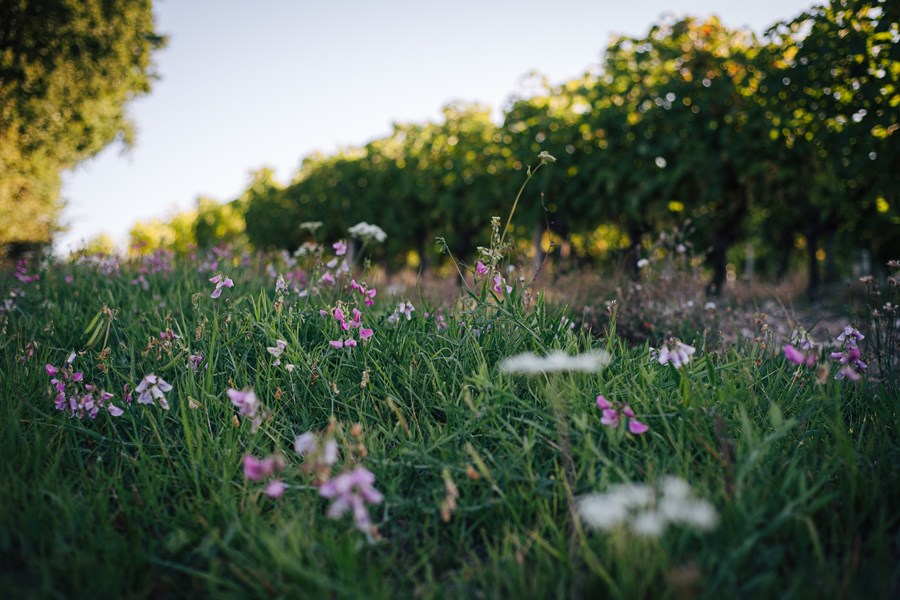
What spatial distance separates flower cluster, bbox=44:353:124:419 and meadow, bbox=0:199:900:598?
1 cm

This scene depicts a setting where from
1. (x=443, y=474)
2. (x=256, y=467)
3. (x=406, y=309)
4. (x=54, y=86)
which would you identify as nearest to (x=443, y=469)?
(x=443, y=474)

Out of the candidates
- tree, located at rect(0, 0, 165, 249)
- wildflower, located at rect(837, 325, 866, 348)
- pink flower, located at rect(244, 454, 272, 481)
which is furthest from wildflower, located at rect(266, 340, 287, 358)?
tree, located at rect(0, 0, 165, 249)

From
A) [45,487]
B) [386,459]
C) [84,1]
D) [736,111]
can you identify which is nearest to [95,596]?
[45,487]

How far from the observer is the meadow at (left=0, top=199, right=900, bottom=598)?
141cm

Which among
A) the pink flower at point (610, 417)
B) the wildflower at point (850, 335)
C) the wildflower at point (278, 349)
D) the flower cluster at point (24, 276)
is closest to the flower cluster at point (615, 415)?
the pink flower at point (610, 417)

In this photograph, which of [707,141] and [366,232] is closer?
[366,232]

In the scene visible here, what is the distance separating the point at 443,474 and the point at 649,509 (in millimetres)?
604

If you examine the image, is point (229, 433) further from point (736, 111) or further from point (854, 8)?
point (736, 111)

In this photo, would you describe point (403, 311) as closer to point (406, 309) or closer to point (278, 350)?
point (406, 309)

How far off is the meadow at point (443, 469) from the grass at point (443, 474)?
0.01 m

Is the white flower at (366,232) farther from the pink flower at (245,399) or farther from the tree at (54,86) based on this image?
the tree at (54,86)

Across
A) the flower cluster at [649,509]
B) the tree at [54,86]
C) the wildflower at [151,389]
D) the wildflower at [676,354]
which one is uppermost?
the tree at [54,86]

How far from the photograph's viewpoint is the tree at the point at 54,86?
43.2 ft

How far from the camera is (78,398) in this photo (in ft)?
7.14
